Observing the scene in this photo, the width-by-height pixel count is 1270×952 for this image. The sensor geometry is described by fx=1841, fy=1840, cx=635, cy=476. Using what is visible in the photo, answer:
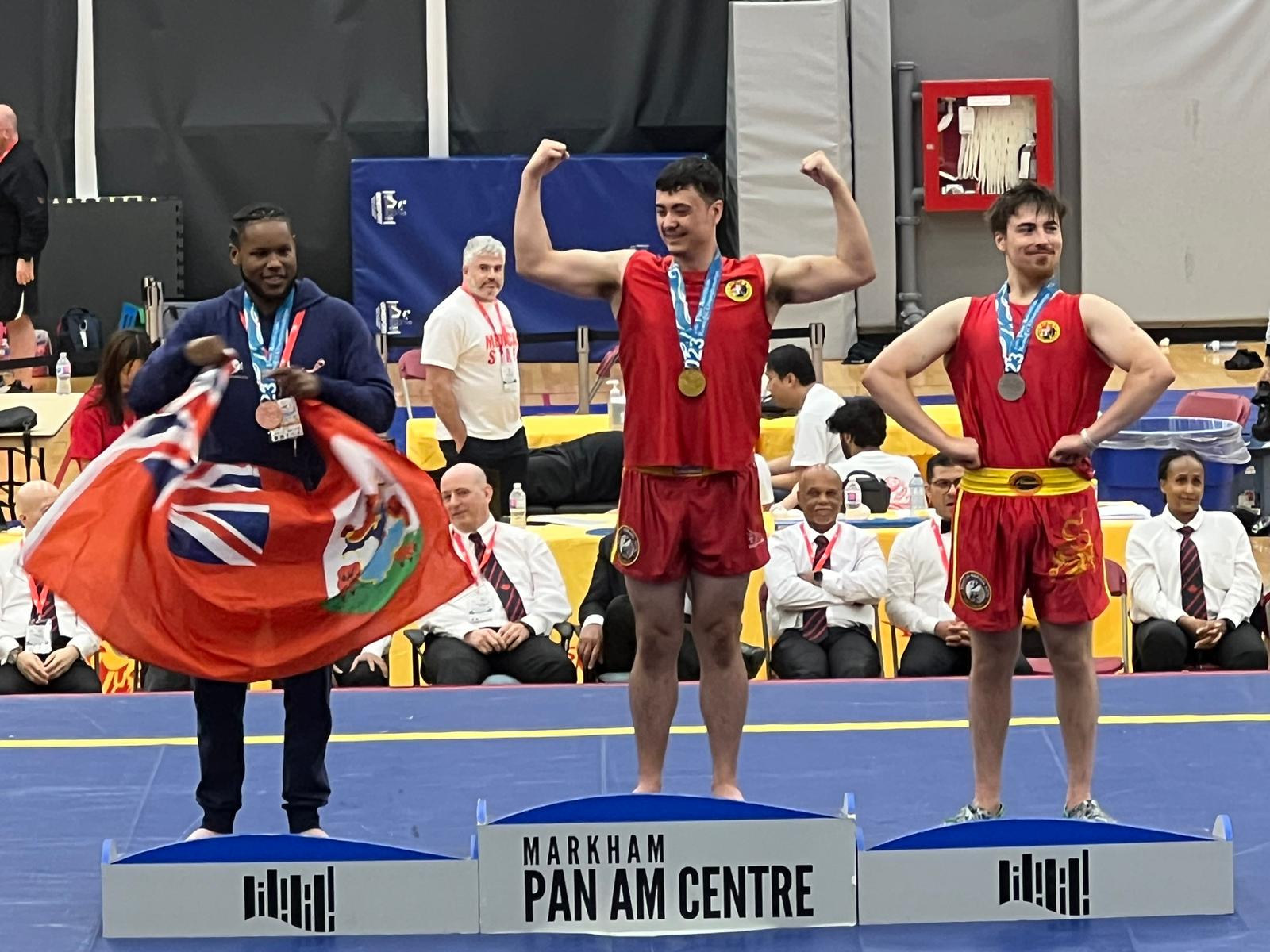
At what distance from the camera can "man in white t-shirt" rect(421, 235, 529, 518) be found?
9.45m

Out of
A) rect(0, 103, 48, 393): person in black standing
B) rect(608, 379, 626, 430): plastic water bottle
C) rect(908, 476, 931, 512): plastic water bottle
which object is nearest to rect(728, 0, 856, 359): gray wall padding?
rect(608, 379, 626, 430): plastic water bottle

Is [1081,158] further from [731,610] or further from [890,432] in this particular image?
[731,610]

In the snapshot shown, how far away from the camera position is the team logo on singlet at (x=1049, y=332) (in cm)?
507

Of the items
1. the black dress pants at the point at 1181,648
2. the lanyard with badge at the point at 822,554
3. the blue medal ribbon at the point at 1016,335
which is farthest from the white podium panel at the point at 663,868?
the black dress pants at the point at 1181,648

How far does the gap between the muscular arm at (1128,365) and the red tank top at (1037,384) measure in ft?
0.21

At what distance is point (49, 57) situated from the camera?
1692 cm

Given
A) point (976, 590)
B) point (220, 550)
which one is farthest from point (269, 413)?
point (976, 590)

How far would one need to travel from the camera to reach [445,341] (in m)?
9.45

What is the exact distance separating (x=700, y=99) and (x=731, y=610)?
12504 mm

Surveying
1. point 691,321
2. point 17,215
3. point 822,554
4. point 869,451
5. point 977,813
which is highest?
point 17,215

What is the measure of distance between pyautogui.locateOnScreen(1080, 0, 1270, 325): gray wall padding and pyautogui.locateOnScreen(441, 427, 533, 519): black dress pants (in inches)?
341

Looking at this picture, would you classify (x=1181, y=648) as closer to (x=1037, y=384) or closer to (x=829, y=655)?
(x=829, y=655)

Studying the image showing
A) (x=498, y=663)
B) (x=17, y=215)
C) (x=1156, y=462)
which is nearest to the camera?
(x=498, y=663)

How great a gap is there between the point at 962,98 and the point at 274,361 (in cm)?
1266
